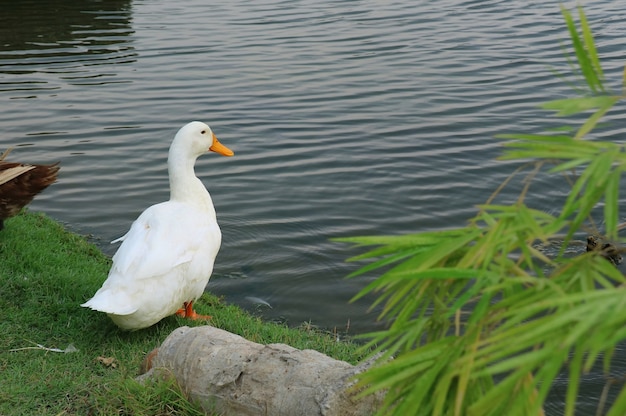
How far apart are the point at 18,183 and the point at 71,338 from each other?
184cm

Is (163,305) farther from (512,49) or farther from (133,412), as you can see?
(512,49)

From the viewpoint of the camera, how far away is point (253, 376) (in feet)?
13.7

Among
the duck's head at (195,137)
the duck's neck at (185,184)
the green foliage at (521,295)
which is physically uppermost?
the green foliage at (521,295)

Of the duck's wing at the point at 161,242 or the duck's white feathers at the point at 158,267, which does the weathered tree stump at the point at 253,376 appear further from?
the duck's wing at the point at 161,242

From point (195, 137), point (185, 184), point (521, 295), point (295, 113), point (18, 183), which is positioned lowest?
point (295, 113)

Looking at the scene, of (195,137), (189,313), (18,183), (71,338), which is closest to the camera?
(71,338)

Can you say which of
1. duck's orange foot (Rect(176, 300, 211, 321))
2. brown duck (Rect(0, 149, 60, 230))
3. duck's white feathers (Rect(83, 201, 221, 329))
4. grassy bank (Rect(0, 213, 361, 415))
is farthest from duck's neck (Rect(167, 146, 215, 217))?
brown duck (Rect(0, 149, 60, 230))

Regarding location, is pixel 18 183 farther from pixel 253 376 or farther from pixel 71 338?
pixel 253 376

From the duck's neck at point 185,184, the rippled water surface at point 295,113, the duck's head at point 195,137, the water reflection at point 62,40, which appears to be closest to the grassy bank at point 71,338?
the duck's neck at point 185,184

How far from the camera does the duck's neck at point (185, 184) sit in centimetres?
614

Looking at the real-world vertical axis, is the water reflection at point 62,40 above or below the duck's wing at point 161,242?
below

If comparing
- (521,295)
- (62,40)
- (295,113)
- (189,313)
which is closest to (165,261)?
(189,313)

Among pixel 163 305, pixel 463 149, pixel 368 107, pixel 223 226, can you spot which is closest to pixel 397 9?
pixel 368 107

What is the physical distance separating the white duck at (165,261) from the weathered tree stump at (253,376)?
2.12 ft
